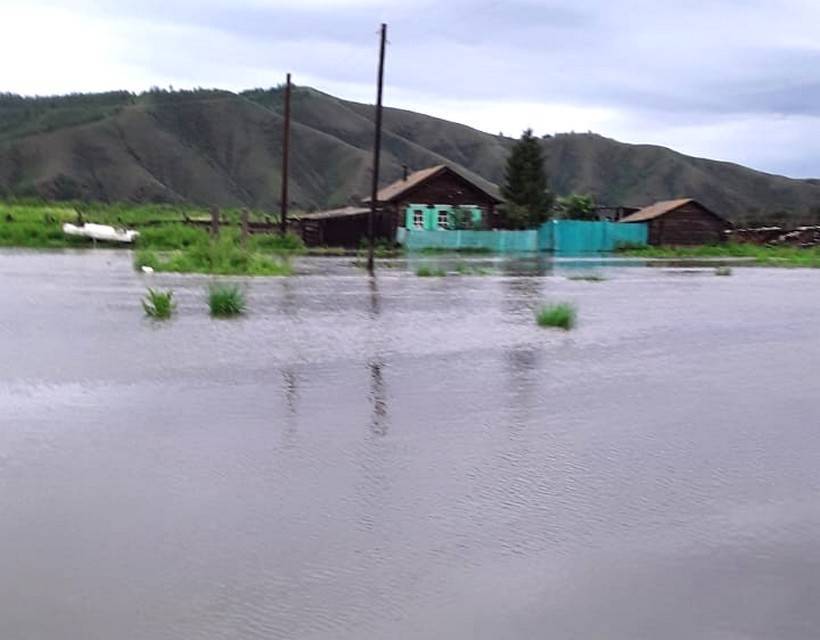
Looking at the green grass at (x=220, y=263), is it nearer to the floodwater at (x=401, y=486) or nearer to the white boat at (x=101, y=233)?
the floodwater at (x=401, y=486)

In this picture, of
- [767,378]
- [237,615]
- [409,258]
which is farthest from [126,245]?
[237,615]

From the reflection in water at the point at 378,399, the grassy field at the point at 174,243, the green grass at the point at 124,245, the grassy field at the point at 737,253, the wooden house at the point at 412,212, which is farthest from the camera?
the wooden house at the point at 412,212

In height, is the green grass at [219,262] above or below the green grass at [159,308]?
above

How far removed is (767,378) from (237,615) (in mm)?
9363

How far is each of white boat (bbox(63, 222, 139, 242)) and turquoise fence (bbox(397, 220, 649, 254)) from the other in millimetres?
14799

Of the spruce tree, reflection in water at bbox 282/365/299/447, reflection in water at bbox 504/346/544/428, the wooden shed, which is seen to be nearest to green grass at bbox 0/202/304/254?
the wooden shed

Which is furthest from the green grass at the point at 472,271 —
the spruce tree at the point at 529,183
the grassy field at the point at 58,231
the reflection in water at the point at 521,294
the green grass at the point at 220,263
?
the spruce tree at the point at 529,183

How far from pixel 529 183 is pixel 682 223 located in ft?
34.0

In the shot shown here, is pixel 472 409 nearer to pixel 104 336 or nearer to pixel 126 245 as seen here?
pixel 104 336

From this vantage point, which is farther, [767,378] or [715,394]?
[767,378]

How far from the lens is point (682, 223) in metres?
67.2

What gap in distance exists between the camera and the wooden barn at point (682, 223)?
6669 cm

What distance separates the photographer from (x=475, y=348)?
14664mm

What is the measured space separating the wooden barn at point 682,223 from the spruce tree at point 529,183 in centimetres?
656
